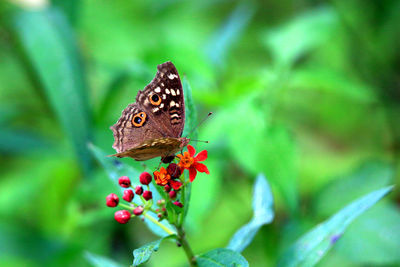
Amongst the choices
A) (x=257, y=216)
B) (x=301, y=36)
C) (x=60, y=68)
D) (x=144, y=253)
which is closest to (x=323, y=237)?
(x=257, y=216)

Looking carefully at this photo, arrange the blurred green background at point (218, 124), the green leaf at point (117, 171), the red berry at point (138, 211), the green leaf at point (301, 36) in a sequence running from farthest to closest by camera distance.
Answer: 1. the green leaf at point (301, 36)
2. the blurred green background at point (218, 124)
3. the green leaf at point (117, 171)
4. the red berry at point (138, 211)

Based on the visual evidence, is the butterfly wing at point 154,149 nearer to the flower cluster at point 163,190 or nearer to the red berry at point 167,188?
the flower cluster at point 163,190

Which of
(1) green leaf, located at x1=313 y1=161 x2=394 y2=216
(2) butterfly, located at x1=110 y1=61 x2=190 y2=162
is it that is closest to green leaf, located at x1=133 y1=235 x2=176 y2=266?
(2) butterfly, located at x1=110 y1=61 x2=190 y2=162

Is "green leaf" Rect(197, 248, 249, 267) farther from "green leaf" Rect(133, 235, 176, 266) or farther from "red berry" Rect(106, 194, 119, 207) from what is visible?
"red berry" Rect(106, 194, 119, 207)

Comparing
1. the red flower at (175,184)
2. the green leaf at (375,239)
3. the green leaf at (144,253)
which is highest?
the red flower at (175,184)

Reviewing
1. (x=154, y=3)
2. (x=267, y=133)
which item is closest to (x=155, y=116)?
(x=267, y=133)

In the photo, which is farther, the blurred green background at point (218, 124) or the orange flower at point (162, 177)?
the blurred green background at point (218, 124)

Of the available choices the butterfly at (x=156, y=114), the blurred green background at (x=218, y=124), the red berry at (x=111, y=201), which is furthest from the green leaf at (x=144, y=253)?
the blurred green background at (x=218, y=124)

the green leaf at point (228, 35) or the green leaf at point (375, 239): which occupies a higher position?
the green leaf at point (228, 35)

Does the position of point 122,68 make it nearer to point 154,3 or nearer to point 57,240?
point 57,240
